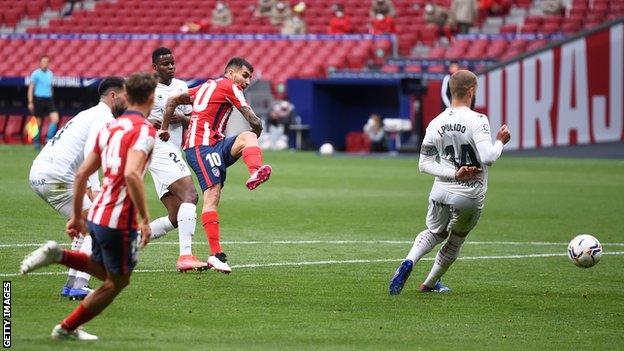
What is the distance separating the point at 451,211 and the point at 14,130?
28.4 m

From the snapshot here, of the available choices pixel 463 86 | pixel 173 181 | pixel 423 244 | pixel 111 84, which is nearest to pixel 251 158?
pixel 173 181

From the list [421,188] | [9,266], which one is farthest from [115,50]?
[9,266]

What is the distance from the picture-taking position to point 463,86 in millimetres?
10273

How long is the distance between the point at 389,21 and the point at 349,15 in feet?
8.20

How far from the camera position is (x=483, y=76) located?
31734 mm

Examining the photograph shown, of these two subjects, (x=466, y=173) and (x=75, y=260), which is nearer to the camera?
(x=75, y=260)

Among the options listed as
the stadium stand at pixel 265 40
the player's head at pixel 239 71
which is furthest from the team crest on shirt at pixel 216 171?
the stadium stand at pixel 265 40

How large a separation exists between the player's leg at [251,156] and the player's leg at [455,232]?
2149 mm

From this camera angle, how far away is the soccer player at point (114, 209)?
7.87m

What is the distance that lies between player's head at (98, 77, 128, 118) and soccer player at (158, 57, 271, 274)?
2452 millimetres

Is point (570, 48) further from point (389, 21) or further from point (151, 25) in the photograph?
point (151, 25)

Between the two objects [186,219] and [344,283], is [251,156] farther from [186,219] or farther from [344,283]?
[344,283]

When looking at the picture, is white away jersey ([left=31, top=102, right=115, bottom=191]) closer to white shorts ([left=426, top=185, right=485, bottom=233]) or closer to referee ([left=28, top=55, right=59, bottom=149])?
white shorts ([left=426, top=185, right=485, bottom=233])

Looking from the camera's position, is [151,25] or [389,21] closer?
[389,21]
